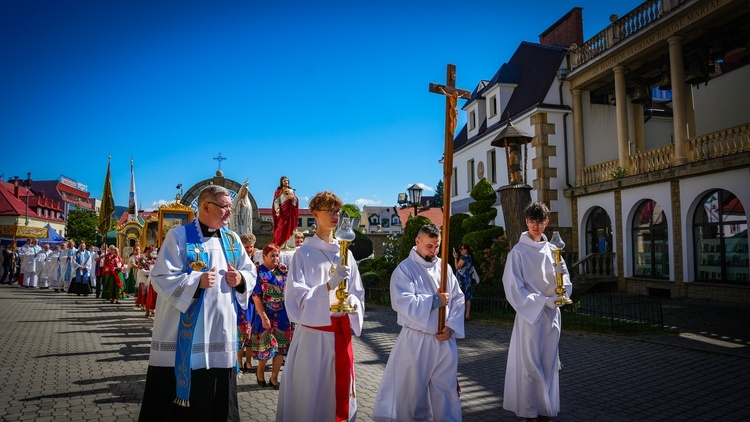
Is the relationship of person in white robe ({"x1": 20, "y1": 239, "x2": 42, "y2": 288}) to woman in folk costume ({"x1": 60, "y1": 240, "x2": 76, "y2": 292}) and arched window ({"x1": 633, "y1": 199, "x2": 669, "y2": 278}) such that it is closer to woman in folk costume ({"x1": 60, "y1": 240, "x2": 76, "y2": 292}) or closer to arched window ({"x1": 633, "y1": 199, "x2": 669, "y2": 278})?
woman in folk costume ({"x1": 60, "y1": 240, "x2": 76, "y2": 292})

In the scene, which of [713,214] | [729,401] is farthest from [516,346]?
[713,214]

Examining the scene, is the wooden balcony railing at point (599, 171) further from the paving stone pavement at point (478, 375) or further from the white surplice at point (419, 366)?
the white surplice at point (419, 366)

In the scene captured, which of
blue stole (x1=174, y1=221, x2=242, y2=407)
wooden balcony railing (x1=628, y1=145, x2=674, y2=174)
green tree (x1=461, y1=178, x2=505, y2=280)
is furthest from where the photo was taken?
wooden balcony railing (x1=628, y1=145, x2=674, y2=174)

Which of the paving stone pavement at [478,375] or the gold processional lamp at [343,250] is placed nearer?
the gold processional lamp at [343,250]

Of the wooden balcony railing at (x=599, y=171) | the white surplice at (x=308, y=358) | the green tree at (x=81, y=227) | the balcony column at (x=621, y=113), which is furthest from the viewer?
the green tree at (x=81, y=227)

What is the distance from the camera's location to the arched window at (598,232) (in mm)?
19750

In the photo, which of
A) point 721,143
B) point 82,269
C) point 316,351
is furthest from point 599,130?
point 82,269

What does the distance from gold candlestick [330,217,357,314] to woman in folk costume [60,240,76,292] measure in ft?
76.3

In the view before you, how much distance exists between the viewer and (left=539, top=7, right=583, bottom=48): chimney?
24375 mm

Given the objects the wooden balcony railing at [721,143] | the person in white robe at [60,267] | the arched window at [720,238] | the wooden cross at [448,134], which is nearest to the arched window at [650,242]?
the arched window at [720,238]

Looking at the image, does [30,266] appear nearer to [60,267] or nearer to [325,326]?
[60,267]

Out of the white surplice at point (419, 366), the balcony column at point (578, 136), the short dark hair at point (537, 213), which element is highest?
the balcony column at point (578, 136)

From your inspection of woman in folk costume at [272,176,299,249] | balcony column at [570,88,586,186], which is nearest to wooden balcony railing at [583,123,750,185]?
balcony column at [570,88,586,186]

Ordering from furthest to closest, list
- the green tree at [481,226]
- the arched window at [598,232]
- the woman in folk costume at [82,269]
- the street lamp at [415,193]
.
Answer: the woman in folk costume at [82,269] → the street lamp at [415,193] → the arched window at [598,232] → the green tree at [481,226]
